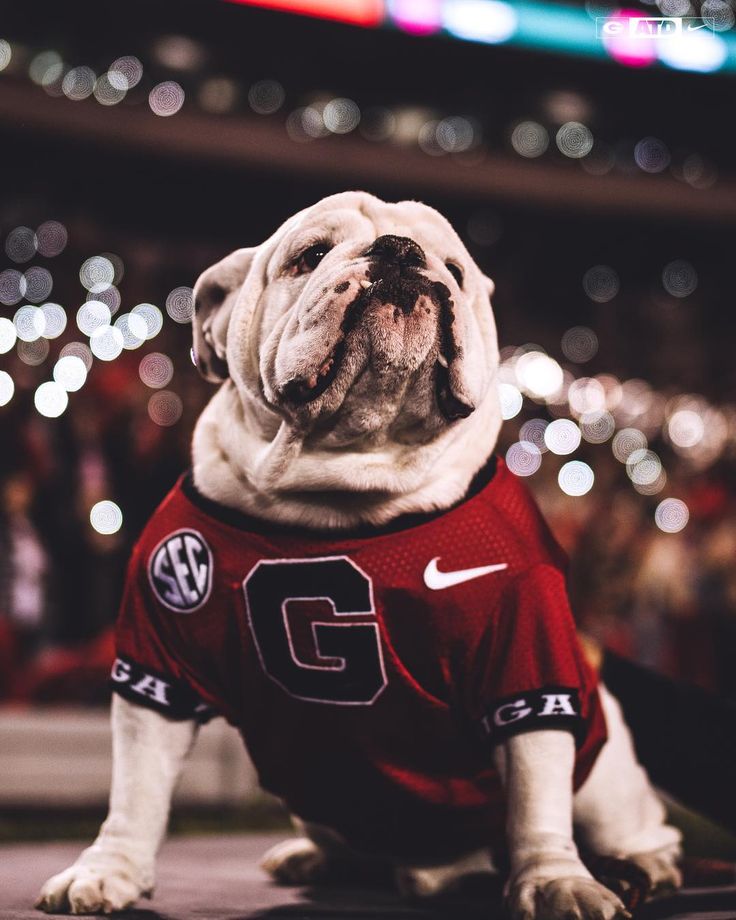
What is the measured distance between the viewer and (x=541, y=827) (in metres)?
1.98

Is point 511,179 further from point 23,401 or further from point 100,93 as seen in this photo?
point 23,401

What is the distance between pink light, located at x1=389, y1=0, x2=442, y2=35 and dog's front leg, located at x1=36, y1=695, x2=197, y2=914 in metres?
10.6

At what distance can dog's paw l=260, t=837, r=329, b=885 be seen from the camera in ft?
8.70

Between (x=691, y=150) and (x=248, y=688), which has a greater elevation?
(x=691, y=150)

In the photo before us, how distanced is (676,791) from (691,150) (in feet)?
44.3

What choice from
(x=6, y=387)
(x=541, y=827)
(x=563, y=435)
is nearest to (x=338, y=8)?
(x=563, y=435)

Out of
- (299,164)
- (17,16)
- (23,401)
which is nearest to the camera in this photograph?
(23,401)

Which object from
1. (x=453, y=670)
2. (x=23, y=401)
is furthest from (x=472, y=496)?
(x=23, y=401)

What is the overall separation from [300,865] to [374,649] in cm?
88

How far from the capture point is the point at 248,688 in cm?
218

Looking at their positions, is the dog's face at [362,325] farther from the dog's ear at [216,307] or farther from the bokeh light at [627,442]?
the bokeh light at [627,442]

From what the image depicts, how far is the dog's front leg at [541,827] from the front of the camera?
190 cm

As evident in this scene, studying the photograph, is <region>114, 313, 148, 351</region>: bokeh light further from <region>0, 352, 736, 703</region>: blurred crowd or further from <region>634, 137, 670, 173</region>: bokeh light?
<region>634, 137, 670, 173</region>: bokeh light

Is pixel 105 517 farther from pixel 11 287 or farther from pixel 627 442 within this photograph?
pixel 627 442
